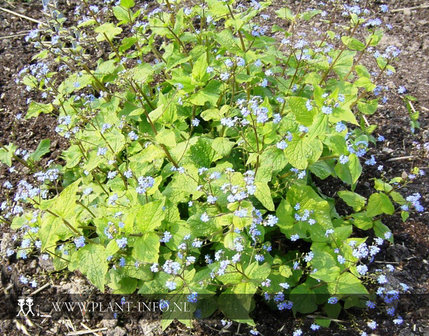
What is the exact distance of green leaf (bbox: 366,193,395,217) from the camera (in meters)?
3.58

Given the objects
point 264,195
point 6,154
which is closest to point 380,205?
point 264,195

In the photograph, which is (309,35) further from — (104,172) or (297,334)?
(297,334)

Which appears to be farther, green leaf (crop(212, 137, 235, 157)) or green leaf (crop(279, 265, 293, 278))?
green leaf (crop(212, 137, 235, 157))

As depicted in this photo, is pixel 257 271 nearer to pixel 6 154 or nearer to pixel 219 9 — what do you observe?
pixel 219 9

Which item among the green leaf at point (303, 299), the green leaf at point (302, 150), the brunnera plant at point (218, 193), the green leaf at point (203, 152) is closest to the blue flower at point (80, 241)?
the brunnera plant at point (218, 193)

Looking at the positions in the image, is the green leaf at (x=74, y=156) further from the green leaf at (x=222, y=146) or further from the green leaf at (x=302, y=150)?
the green leaf at (x=302, y=150)

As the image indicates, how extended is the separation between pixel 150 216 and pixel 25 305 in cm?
189

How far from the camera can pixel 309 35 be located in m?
6.10

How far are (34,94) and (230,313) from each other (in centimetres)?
422

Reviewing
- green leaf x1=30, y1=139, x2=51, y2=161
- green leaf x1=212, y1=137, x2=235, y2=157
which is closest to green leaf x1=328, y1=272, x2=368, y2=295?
green leaf x1=212, y1=137, x2=235, y2=157

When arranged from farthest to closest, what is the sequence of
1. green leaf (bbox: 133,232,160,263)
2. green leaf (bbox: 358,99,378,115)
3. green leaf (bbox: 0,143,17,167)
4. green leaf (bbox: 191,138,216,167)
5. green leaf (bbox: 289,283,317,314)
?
green leaf (bbox: 0,143,17,167), green leaf (bbox: 358,99,378,115), green leaf (bbox: 191,138,216,167), green leaf (bbox: 289,283,317,314), green leaf (bbox: 133,232,160,263)

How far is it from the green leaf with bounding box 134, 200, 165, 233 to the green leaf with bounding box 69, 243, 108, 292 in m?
0.36

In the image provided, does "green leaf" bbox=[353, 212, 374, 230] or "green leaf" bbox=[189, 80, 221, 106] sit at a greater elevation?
"green leaf" bbox=[189, 80, 221, 106]

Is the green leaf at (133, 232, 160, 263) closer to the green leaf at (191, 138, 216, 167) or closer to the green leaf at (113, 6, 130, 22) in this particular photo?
the green leaf at (191, 138, 216, 167)
